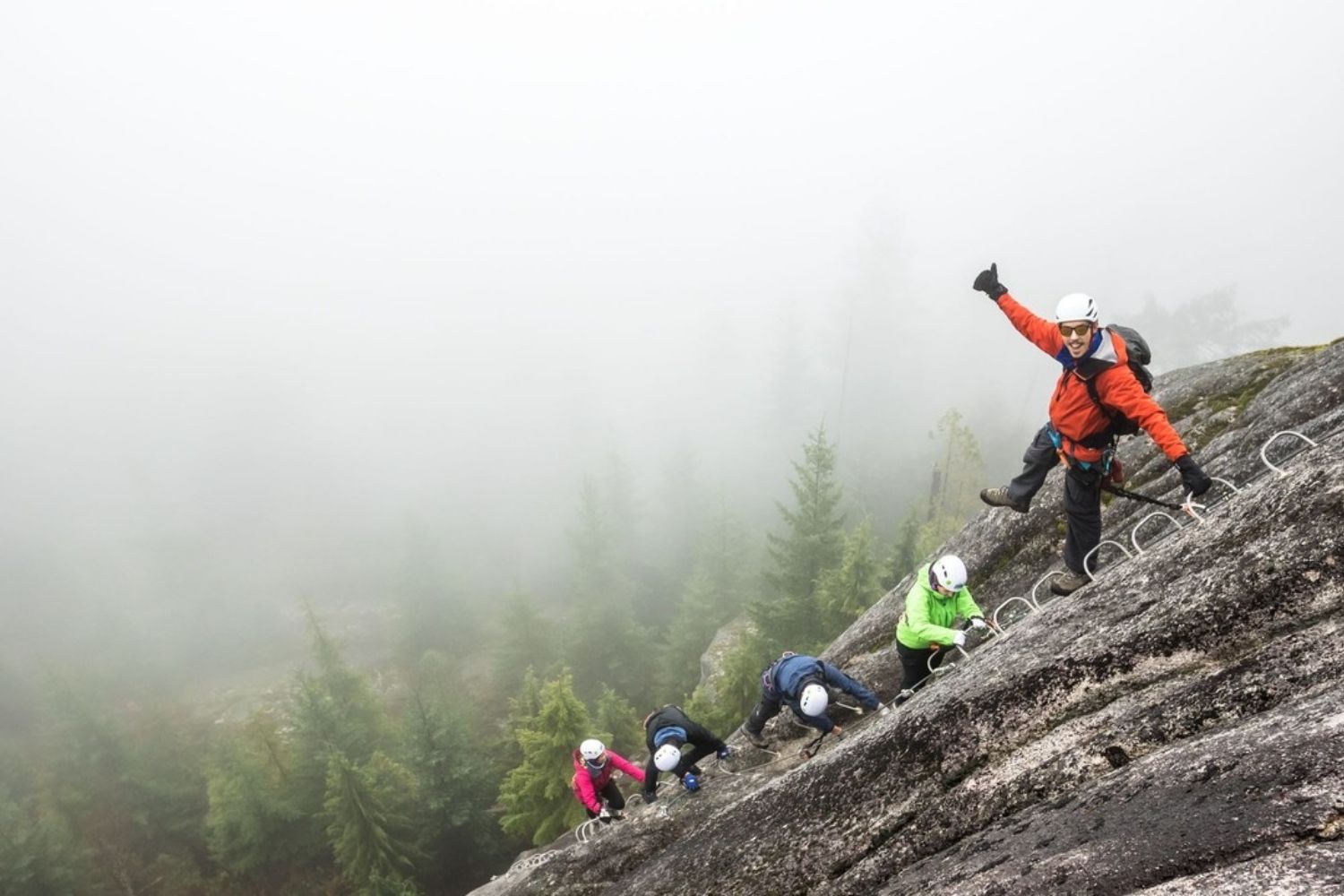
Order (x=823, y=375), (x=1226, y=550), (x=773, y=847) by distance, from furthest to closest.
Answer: (x=823, y=375)
(x=773, y=847)
(x=1226, y=550)

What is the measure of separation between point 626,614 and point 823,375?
8455cm

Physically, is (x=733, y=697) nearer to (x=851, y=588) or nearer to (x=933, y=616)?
(x=851, y=588)

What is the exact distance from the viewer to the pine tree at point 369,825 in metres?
25.1

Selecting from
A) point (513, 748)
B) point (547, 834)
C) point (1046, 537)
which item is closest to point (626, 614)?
point (513, 748)

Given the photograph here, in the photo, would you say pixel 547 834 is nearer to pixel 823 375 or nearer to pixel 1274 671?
pixel 1274 671

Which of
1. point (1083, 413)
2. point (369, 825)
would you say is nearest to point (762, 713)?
point (1083, 413)

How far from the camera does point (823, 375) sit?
12425cm

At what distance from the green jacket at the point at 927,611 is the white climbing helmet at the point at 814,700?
145 centimetres

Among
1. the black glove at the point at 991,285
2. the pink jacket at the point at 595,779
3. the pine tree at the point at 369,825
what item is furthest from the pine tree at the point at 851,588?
the black glove at the point at 991,285

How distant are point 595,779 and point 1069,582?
913 centimetres

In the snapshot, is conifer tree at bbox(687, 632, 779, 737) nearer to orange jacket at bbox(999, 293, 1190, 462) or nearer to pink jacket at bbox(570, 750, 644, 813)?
pink jacket at bbox(570, 750, 644, 813)

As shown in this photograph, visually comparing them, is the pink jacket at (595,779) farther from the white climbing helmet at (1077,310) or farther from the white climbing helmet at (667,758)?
the white climbing helmet at (1077,310)

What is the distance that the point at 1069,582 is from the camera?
28.2 ft

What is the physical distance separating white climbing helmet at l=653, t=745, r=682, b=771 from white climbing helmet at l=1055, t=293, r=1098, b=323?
8531 mm
